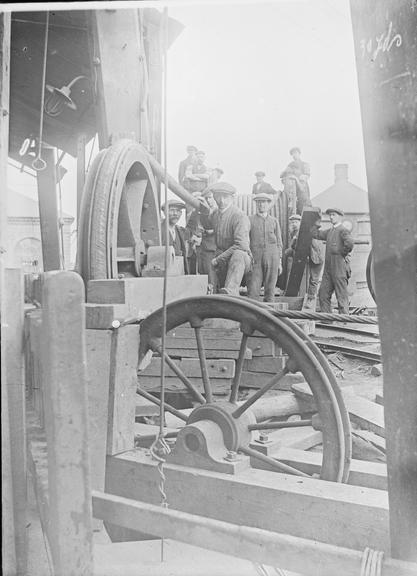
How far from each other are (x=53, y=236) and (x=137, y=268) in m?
3.92

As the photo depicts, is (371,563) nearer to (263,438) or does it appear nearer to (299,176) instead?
(263,438)

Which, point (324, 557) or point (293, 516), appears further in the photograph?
point (293, 516)

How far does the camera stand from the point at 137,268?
3465 mm

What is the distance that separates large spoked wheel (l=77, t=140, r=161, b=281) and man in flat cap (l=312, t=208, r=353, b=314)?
5.45 metres

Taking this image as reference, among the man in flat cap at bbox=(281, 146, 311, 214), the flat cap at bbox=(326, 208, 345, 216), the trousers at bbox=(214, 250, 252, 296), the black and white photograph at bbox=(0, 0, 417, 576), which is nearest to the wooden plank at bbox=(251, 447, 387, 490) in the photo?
the black and white photograph at bbox=(0, 0, 417, 576)

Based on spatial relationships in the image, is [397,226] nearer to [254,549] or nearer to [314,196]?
[254,549]

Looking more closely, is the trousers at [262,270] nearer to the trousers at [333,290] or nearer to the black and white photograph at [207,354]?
the trousers at [333,290]

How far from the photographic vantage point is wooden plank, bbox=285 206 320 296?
8477 mm

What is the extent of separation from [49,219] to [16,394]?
5.53 m

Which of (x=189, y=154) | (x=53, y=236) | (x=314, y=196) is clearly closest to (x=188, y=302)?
(x=53, y=236)

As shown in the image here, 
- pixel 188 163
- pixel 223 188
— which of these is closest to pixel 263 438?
pixel 223 188

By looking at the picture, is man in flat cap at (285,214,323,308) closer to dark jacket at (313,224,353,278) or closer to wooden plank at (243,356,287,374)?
dark jacket at (313,224,353,278)

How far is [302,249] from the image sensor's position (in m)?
8.95

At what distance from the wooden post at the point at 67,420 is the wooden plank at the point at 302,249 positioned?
7.20m
